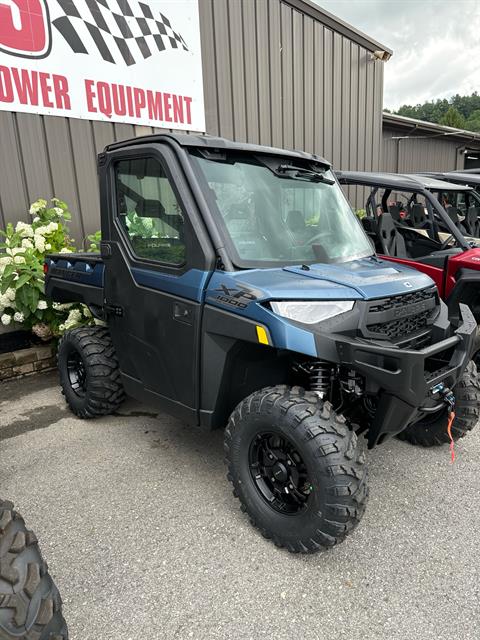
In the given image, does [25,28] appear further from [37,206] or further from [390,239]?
[390,239]

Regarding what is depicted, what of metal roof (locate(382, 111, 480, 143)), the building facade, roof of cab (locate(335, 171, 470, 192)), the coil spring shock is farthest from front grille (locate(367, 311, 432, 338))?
the building facade

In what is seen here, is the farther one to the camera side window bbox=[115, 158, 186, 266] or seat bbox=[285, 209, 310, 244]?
seat bbox=[285, 209, 310, 244]

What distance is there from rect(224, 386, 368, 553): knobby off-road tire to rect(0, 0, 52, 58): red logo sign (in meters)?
4.77

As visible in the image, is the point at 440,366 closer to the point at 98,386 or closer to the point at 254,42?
the point at 98,386

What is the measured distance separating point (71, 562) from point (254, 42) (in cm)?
797

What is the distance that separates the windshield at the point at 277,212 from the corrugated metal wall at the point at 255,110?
3.55 m

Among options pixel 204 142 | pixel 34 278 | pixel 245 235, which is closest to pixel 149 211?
pixel 204 142

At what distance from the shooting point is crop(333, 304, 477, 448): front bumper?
210 cm

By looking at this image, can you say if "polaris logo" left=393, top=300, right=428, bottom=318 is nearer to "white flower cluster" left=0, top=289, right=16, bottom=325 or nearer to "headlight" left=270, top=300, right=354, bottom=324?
"headlight" left=270, top=300, right=354, bottom=324

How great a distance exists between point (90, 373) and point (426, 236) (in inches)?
156

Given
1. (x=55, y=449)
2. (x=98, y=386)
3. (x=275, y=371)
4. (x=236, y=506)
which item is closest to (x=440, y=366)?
(x=275, y=371)

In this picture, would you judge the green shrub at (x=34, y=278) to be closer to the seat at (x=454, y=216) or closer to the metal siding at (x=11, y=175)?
the metal siding at (x=11, y=175)

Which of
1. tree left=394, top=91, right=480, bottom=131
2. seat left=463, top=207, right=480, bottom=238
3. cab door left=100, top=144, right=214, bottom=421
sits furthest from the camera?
tree left=394, top=91, right=480, bottom=131

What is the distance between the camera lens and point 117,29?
18.6ft
